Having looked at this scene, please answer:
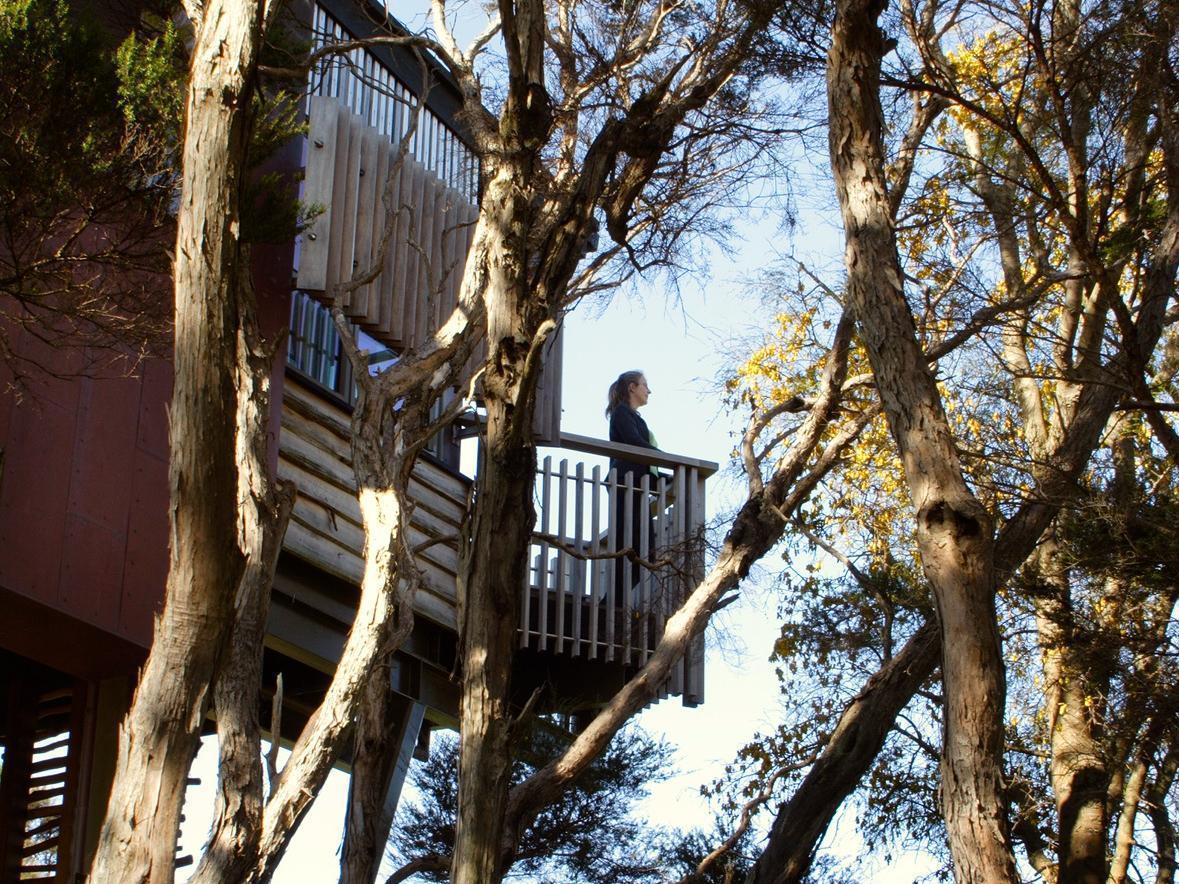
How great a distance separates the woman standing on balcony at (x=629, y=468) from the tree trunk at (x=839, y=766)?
400cm

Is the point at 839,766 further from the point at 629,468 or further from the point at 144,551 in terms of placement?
the point at 629,468

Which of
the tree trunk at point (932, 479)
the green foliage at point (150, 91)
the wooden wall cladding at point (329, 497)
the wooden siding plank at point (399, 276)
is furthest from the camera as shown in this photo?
the wooden siding plank at point (399, 276)

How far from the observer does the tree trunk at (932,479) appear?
528 centimetres

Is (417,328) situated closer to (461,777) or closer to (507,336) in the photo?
(507,336)

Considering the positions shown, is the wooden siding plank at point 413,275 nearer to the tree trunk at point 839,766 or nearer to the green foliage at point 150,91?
the green foliage at point 150,91

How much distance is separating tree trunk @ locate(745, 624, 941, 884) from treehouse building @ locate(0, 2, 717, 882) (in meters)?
1.67

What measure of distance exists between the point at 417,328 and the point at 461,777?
490 cm

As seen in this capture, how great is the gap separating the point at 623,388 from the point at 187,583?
8.01 metres

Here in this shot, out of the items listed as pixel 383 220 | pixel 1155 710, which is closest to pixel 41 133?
pixel 383 220

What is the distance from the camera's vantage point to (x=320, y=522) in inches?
389

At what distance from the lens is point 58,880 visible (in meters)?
8.77

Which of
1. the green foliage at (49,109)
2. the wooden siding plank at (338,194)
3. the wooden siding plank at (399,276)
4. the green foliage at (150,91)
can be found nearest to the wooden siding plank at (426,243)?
the wooden siding plank at (399,276)

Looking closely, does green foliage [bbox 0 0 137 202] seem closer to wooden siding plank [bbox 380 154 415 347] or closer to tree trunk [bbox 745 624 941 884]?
wooden siding plank [bbox 380 154 415 347]

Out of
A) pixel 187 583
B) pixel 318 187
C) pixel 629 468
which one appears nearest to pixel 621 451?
pixel 629 468
